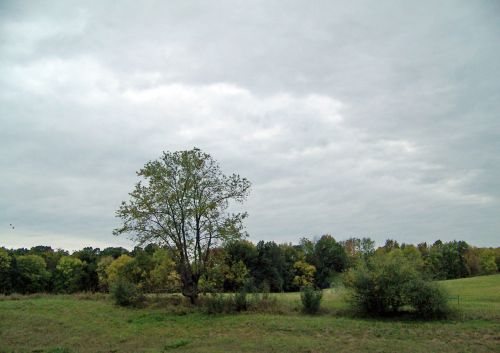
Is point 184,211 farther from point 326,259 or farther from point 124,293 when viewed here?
point 326,259

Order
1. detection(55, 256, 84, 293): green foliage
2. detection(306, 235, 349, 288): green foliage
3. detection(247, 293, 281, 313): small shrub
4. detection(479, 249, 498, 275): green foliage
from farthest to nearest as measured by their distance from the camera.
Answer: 1. detection(479, 249, 498, 275): green foliage
2. detection(306, 235, 349, 288): green foliage
3. detection(55, 256, 84, 293): green foliage
4. detection(247, 293, 281, 313): small shrub

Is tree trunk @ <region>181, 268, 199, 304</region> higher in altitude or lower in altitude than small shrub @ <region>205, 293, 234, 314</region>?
higher

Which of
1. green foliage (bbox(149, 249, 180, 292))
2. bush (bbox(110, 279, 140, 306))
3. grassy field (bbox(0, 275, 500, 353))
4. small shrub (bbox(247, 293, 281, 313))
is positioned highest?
green foliage (bbox(149, 249, 180, 292))

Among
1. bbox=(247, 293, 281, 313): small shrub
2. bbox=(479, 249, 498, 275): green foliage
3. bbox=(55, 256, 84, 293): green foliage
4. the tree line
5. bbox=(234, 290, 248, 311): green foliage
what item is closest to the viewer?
bbox=(247, 293, 281, 313): small shrub

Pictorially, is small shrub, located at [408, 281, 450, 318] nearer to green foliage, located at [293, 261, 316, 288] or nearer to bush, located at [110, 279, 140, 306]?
bush, located at [110, 279, 140, 306]

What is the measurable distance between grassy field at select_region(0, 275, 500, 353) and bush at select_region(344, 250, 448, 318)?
4.32 ft

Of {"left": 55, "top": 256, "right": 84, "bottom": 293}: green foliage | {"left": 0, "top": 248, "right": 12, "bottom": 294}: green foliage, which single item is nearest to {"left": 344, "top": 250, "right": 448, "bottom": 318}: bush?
{"left": 0, "top": 248, "right": 12, "bottom": 294}: green foliage

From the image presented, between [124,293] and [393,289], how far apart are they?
65.3ft

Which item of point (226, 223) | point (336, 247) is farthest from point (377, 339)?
point (336, 247)

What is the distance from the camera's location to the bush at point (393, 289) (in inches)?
947

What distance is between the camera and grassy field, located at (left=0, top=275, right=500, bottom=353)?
18500 mm

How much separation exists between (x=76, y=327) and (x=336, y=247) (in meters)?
80.6

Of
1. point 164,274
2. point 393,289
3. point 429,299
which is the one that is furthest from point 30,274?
point 429,299

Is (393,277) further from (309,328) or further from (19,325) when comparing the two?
(19,325)
